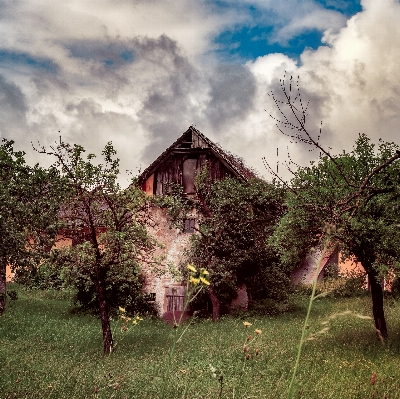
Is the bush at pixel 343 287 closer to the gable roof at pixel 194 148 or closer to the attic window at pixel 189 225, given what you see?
the attic window at pixel 189 225

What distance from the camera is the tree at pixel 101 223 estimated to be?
41.5ft

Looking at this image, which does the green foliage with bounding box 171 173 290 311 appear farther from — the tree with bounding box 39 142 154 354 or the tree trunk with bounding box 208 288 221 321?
the tree with bounding box 39 142 154 354

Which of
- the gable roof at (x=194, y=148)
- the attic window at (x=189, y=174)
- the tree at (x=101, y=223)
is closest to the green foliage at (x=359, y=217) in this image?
the tree at (x=101, y=223)

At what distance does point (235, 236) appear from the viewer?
896 inches

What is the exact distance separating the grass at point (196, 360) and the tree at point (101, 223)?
242cm

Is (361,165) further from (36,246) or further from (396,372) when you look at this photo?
(36,246)

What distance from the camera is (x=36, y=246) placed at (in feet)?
33.2

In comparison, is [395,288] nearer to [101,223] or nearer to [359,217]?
[359,217]

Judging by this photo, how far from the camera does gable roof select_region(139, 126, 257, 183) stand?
23.3 metres

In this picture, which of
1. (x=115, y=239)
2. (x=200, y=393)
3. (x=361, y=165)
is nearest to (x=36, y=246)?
(x=115, y=239)

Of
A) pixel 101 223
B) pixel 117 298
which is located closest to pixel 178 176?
pixel 117 298

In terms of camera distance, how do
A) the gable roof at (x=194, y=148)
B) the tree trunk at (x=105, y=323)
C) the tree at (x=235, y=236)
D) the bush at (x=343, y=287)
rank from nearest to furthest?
the tree trunk at (x=105, y=323), the tree at (x=235, y=236), the gable roof at (x=194, y=148), the bush at (x=343, y=287)

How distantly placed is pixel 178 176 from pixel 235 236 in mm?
4601

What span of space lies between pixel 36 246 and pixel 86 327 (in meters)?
8.88
